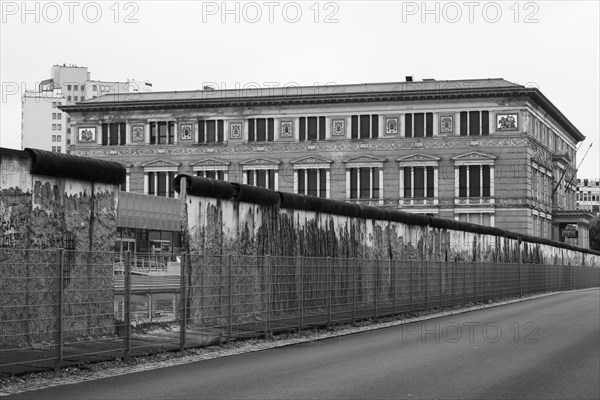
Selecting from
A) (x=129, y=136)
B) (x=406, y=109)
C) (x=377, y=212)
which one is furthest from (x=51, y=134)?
(x=377, y=212)

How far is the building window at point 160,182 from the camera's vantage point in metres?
87.3

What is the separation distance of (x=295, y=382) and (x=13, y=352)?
3548mm

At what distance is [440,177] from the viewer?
8288 cm

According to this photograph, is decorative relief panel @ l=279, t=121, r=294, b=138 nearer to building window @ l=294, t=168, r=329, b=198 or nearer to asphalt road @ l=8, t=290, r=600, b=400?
building window @ l=294, t=168, r=329, b=198

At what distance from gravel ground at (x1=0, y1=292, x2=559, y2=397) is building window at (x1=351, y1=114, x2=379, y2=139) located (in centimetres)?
6096

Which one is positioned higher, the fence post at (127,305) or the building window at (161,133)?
the building window at (161,133)

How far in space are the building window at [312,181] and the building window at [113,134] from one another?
1648cm

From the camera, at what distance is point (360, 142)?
84.2 metres

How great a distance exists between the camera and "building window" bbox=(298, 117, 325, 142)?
84.8 m

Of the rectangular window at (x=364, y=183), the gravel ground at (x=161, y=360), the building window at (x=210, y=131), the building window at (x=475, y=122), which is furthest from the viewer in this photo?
the building window at (x=210, y=131)

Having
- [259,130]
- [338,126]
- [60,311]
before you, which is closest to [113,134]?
[259,130]

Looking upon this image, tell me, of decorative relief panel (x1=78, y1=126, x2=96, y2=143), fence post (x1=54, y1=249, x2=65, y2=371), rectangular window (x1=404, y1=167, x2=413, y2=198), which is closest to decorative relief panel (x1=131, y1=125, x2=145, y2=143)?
decorative relief panel (x1=78, y1=126, x2=96, y2=143)

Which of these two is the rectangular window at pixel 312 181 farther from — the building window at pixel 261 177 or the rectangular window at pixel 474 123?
the rectangular window at pixel 474 123

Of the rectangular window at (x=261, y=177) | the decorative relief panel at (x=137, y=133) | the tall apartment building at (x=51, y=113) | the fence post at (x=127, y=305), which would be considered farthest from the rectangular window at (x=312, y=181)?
the tall apartment building at (x=51, y=113)
